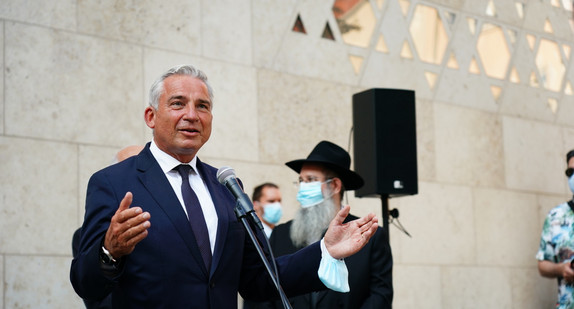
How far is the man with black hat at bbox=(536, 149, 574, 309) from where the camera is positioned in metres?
6.76

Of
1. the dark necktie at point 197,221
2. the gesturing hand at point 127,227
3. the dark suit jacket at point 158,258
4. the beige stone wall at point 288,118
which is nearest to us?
the gesturing hand at point 127,227

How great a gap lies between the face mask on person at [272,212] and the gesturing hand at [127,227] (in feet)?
12.3

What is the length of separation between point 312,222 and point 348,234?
226cm

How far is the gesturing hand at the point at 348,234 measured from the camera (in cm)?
286

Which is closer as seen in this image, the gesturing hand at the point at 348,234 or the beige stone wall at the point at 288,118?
the gesturing hand at the point at 348,234

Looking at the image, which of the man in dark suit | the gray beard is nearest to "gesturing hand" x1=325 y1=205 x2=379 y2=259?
the man in dark suit

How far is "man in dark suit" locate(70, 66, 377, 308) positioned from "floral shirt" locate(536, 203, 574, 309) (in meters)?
4.42

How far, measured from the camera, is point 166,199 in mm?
2846

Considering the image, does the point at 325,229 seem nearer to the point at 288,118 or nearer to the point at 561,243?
the point at 288,118

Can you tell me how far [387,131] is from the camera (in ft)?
19.4

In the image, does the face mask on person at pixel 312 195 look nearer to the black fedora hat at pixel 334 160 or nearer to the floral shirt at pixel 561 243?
the black fedora hat at pixel 334 160

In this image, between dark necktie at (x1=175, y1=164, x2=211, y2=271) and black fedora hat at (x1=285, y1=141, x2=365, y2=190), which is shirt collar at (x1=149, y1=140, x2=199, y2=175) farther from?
black fedora hat at (x1=285, y1=141, x2=365, y2=190)

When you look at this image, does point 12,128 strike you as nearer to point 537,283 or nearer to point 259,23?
point 259,23

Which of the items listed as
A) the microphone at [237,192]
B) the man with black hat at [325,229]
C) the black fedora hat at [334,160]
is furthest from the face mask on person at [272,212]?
the microphone at [237,192]
